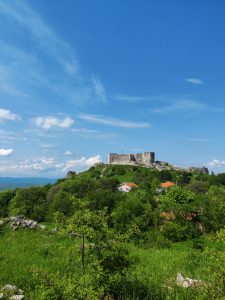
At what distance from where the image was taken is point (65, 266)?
14.5 metres

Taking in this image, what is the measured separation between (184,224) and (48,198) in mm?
54691

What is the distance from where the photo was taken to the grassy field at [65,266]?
11367mm

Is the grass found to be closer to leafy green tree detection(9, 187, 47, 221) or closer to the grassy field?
the grassy field

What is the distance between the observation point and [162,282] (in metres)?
12.9

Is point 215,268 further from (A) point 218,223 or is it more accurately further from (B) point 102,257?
(A) point 218,223

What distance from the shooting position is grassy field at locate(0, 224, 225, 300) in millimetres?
11367

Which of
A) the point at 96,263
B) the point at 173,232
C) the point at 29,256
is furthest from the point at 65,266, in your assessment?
the point at 173,232

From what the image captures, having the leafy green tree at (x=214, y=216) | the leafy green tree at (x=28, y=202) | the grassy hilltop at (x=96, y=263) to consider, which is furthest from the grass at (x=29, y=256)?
the leafy green tree at (x=28, y=202)

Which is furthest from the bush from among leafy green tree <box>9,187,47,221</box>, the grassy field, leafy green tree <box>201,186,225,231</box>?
leafy green tree <box>9,187,47,221</box>

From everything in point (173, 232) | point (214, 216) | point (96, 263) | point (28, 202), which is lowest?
point (173, 232)

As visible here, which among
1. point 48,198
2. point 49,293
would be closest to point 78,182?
point 48,198

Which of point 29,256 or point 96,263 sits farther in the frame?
point 29,256

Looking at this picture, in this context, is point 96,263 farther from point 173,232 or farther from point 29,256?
point 173,232

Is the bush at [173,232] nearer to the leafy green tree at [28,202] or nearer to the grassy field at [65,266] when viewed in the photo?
the grassy field at [65,266]
